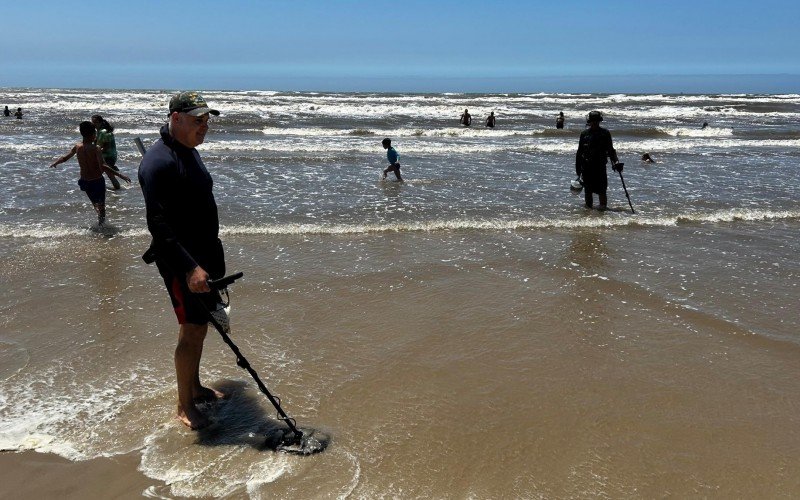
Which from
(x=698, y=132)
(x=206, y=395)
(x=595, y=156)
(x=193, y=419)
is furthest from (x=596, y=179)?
(x=698, y=132)

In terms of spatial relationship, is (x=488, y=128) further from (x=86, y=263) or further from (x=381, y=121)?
(x=86, y=263)

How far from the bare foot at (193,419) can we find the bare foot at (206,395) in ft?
0.67

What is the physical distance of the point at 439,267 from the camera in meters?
6.90

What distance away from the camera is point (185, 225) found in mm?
3271

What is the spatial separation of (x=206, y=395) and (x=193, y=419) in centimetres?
35

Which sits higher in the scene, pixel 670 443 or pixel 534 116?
pixel 534 116

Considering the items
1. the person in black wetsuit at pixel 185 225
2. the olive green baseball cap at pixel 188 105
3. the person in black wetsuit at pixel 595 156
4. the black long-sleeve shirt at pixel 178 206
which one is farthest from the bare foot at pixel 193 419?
the person in black wetsuit at pixel 595 156

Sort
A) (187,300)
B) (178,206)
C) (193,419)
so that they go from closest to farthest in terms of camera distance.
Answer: (178,206) < (187,300) < (193,419)

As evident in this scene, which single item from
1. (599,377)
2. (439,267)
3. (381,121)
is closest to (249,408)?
(599,377)

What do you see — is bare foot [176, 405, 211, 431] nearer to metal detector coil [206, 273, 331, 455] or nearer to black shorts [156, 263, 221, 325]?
metal detector coil [206, 273, 331, 455]

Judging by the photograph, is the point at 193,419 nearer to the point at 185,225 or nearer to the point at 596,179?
the point at 185,225

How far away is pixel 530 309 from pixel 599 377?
1.40 metres

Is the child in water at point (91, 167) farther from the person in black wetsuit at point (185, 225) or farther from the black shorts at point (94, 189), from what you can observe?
the person in black wetsuit at point (185, 225)

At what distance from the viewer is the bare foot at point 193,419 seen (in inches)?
137
